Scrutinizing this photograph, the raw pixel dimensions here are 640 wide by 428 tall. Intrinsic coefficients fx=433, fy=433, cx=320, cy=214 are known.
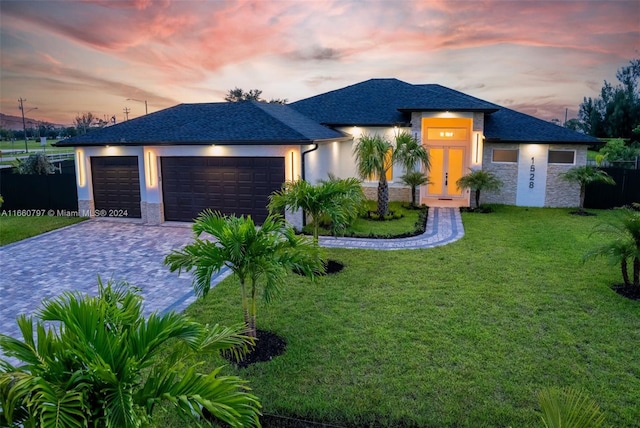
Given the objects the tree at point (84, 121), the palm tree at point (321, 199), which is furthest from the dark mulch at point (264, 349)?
the tree at point (84, 121)

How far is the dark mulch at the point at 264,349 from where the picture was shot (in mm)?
6070

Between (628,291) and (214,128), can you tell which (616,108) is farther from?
(214,128)

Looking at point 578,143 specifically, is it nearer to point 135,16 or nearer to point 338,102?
point 338,102

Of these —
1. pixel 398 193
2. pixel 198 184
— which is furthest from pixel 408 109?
pixel 198 184

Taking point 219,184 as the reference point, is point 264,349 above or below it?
below

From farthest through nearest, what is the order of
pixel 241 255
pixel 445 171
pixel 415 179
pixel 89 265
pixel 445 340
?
pixel 445 171 → pixel 415 179 → pixel 89 265 → pixel 445 340 → pixel 241 255

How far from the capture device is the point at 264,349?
20.8 ft

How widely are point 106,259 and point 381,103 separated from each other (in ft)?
47.4

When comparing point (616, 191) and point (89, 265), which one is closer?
point (89, 265)

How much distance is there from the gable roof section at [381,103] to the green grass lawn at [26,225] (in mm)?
11232

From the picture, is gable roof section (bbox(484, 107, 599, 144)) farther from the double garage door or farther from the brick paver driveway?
the brick paver driveway

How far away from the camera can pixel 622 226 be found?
28.0ft

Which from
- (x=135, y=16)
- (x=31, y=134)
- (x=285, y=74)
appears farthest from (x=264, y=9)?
(x=31, y=134)

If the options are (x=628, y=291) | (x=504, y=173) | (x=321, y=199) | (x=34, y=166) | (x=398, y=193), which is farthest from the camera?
(x=34, y=166)
